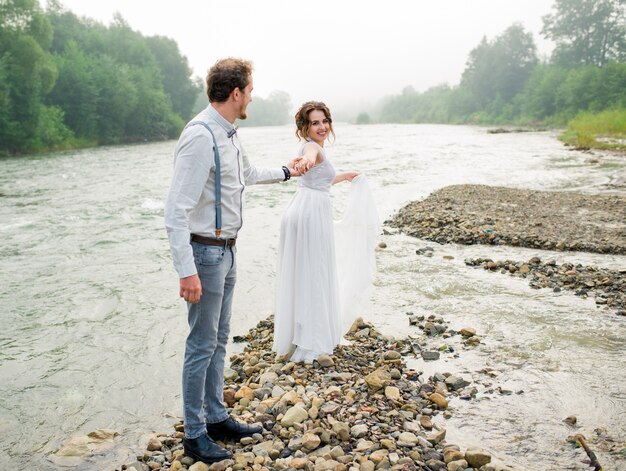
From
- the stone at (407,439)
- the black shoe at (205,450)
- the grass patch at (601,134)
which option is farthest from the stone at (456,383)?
the grass patch at (601,134)

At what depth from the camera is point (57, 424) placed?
5480 millimetres

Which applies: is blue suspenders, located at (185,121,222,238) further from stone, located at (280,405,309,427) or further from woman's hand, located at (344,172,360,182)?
woman's hand, located at (344,172,360,182)

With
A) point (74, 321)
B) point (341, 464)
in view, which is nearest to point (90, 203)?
point (74, 321)

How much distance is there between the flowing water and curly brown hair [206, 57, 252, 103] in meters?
3.60

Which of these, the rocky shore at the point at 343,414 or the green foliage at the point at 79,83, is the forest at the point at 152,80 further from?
the rocky shore at the point at 343,414

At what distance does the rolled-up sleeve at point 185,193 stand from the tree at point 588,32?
101 m

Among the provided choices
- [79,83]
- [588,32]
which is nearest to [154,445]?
[79,83]

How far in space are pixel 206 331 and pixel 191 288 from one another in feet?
1.66

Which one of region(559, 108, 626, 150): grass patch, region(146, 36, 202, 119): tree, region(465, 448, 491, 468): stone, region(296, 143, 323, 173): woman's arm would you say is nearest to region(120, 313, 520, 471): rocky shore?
region(465, 448, 491, 468): stone

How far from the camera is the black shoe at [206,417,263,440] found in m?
4.20

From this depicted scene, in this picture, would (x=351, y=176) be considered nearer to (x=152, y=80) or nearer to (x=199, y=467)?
(x=199, y=467)

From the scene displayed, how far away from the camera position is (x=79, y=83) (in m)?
55.1

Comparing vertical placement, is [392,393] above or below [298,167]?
below

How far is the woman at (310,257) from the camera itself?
556 centimetres
